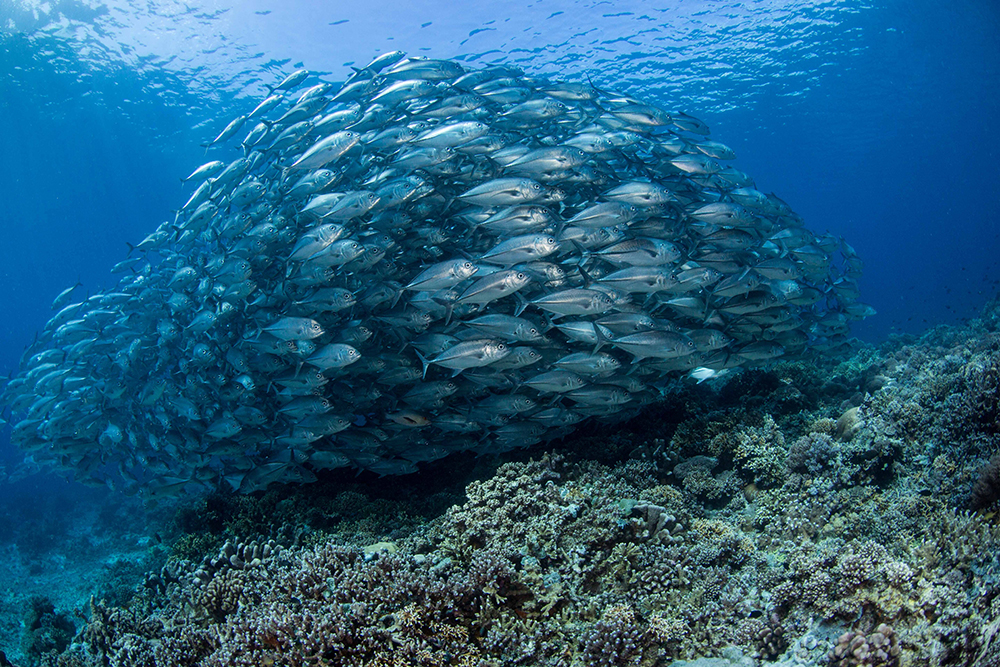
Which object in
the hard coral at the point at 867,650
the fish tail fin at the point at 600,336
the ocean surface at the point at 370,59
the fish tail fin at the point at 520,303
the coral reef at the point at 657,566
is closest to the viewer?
the hard coral at the point at 867,650

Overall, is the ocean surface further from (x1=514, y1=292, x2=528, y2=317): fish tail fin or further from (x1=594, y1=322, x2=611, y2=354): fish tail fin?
(x1=594, y1=322, x2=611, y2=354): fish tail fin

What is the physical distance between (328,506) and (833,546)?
20.0 ft

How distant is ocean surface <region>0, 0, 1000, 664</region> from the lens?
67.6 ft

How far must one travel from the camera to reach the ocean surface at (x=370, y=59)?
20594 mm

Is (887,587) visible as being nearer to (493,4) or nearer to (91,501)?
(493,4)

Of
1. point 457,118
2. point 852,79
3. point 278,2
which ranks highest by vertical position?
point 278,2

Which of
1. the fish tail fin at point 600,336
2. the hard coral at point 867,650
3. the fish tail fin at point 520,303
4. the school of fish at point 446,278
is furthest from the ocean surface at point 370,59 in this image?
the hard coral at point 867,650

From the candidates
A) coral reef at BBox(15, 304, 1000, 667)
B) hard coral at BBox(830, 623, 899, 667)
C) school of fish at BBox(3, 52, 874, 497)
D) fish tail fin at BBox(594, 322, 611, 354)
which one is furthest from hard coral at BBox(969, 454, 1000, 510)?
fish tail fin at BBox(594, 322, 611, 354)

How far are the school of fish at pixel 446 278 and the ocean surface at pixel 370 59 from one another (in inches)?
106

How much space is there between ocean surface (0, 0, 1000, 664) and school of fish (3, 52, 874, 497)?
106 inches

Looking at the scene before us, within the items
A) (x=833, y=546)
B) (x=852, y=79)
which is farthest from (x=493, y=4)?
(x=852, y=79)

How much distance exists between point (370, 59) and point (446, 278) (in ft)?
74.5

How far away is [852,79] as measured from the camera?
113ft

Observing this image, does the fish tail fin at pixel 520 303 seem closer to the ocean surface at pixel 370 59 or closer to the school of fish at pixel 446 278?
the school of fish at pixel 446 278
